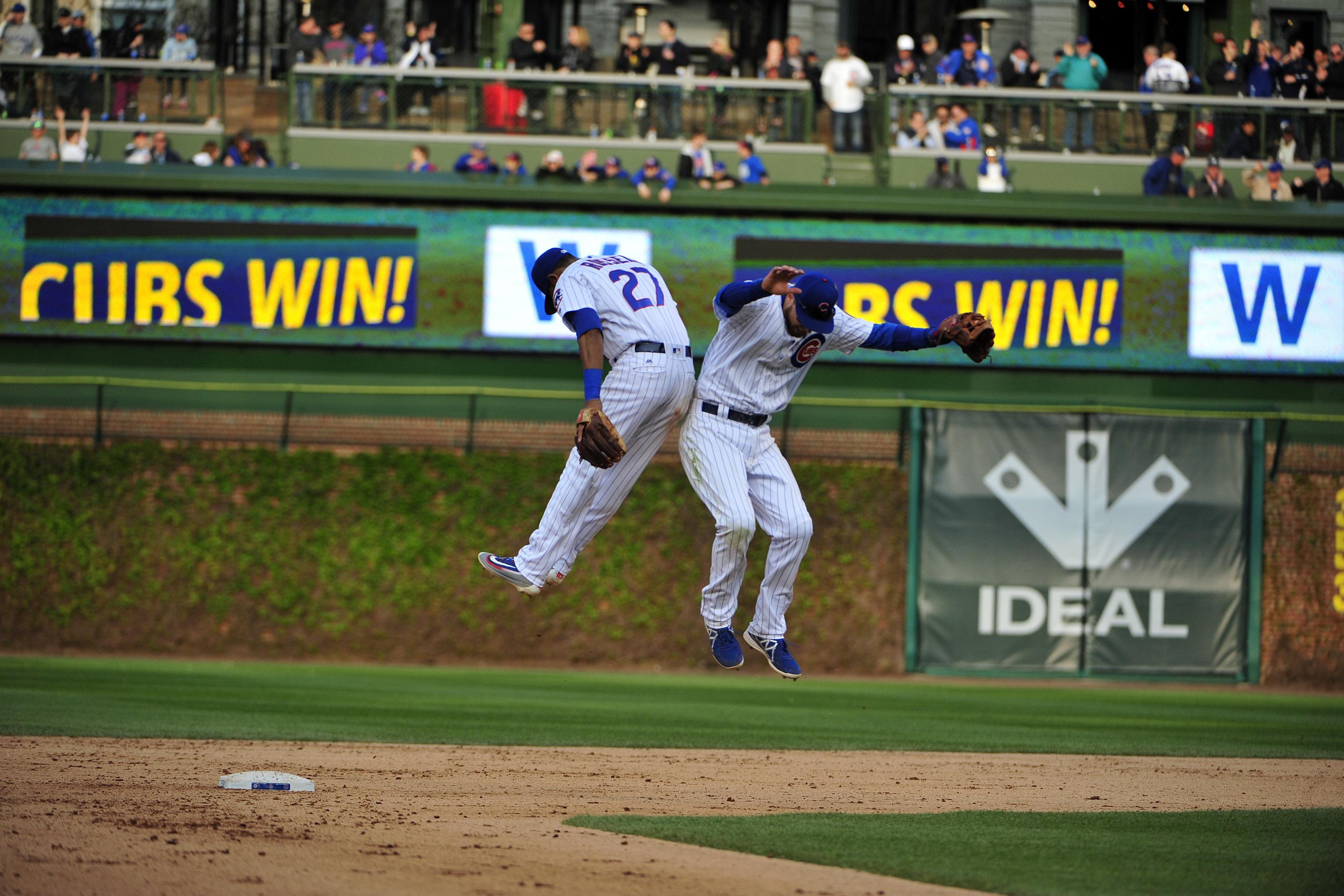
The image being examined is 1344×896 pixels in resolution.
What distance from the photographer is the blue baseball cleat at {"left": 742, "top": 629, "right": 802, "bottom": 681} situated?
24.1ft

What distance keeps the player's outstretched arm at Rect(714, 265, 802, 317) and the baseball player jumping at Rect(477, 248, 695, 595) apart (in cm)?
40

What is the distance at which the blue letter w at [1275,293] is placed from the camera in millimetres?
18156

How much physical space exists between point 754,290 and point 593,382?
886 millimetres

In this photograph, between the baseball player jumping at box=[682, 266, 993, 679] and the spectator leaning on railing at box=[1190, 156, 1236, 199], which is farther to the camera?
the spectator leaning on railing at box=[1190, 156, 1236, 199]

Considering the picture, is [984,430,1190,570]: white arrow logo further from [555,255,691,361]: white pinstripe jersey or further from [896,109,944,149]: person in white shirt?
[555,255,691,361]: white pinstripe jersey

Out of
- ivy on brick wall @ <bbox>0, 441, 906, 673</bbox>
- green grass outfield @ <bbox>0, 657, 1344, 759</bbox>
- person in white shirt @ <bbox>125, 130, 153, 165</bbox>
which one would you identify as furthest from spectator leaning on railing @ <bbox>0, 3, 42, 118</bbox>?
green grass outfield @ <bbox>0, 657, 1344, 759</bbox>

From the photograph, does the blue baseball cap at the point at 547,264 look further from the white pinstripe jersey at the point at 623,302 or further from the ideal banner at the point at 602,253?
the ideal banner at the point at 602,253

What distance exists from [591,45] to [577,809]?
57.3 feet

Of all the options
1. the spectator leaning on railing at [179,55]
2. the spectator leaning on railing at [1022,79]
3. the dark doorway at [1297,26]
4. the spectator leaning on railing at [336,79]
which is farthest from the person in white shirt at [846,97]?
the spectator leaning on railing at [179,55]

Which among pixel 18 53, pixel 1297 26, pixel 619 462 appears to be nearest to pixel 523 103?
pixel 18 53

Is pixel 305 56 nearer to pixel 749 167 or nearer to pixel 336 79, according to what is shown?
pixel 336 79

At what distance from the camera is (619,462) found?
7.43m

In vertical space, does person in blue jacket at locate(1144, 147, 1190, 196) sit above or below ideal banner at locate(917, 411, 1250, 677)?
above

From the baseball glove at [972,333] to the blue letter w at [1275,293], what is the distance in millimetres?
12256
